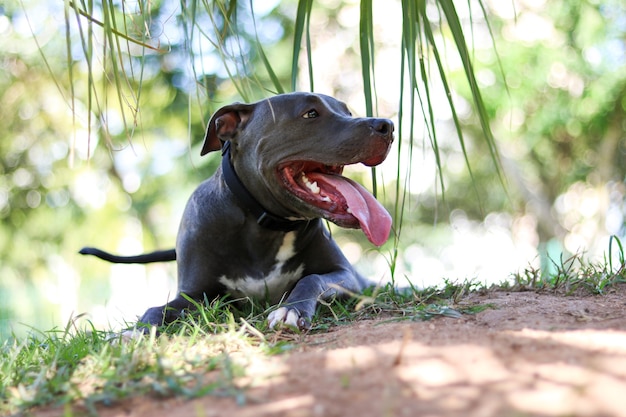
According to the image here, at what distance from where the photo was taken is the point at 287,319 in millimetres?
2943

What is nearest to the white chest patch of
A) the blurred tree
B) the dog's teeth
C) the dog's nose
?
the dog's teeth

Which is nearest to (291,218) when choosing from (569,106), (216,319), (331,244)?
(331,244)

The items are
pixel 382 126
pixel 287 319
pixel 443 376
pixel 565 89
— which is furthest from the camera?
pixel 565 89

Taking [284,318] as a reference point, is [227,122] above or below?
above

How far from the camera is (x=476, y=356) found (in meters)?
1.96

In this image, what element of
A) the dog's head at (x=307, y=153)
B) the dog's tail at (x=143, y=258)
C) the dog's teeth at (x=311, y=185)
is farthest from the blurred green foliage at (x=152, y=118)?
the dog's teeth at (x=311, y=185)

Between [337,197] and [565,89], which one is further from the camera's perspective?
[565,89]

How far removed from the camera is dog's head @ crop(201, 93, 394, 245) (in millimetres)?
3447

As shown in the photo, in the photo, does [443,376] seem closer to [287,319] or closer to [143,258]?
[287,319]

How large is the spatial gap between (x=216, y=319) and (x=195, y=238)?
0.77 m

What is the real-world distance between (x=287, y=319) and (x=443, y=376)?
123 centimetres

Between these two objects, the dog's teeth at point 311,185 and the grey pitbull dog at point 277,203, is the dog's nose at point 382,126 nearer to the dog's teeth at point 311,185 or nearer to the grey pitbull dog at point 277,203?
the grey pitbull dog at point 277,203

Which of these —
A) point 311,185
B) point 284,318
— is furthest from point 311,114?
point 284,318

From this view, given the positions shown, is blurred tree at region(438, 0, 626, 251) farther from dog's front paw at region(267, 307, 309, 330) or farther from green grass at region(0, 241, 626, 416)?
dog's front paw at region(267, 307, 309, 330)
